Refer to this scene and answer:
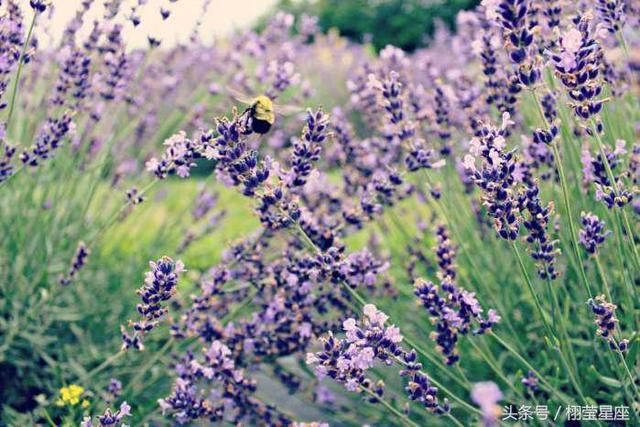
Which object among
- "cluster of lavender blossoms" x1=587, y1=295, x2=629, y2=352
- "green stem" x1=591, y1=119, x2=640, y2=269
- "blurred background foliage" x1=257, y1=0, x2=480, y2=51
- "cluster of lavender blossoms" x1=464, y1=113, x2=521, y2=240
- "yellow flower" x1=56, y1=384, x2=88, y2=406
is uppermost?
"blurred background foliage" x1=257, y1=0, x2=480, y2=51

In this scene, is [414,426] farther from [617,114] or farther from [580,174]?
[617,114]

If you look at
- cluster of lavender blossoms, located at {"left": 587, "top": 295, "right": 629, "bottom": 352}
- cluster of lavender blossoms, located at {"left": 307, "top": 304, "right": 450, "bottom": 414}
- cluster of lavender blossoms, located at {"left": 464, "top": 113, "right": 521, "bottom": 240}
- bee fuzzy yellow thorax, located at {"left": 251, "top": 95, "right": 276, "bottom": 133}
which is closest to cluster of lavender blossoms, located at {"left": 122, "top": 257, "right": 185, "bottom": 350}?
cluster of lavender blossoms, located at {"left": 307, "top": 304, "right": 450, "bottom": 414}

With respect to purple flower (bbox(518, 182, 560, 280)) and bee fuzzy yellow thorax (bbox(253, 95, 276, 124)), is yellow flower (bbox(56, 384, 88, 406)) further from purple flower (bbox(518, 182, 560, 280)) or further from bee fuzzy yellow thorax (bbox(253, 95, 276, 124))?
purple flower (bbox(518, 182, 560, 280))

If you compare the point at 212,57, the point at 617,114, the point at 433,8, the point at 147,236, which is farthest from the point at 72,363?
the point at 433,8

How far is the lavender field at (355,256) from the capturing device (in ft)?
5.23

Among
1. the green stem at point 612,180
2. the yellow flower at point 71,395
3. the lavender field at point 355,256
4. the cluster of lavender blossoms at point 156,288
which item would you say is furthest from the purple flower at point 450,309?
the yellow flower at point 71,395

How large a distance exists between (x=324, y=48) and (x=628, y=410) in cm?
955

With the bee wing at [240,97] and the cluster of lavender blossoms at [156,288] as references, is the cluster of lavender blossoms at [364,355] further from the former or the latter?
the bee wing at [240,97]

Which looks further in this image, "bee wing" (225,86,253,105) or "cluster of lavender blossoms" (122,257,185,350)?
"bee wing" (225,86,253,105)

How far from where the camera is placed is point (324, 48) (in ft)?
35.6

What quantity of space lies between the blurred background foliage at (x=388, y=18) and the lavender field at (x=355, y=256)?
65.5ft

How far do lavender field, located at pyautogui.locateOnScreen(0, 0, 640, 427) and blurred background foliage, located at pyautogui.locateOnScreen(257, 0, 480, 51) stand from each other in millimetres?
19977

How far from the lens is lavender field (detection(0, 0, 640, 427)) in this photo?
1594 millimetres

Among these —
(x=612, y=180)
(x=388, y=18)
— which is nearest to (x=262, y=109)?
(x=612, y=180)
